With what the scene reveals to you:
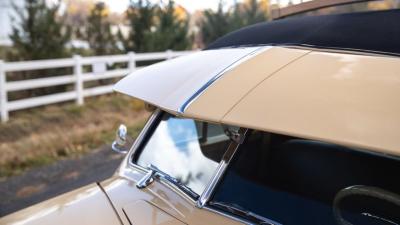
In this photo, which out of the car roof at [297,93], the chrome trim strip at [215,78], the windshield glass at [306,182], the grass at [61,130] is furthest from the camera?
the grass at [61,130]

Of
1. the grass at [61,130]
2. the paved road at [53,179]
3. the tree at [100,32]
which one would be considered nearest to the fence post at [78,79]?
the grass at [61,130]

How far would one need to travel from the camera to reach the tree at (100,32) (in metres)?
11.1

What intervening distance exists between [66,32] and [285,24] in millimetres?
8295

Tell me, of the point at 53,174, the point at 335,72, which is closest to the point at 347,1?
the point at 335,72

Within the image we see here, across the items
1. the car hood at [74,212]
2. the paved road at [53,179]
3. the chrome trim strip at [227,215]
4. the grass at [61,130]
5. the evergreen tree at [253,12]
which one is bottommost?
A: the paved road at [53,179]

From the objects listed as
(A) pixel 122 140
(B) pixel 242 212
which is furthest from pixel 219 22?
(B) pixel 242 212

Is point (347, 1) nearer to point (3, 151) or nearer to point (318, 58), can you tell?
point (318, 58)

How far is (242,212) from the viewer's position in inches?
61.6

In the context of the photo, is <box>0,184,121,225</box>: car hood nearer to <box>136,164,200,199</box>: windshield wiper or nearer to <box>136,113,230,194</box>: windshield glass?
<box>136,164,200,199</box>: windshield wiper

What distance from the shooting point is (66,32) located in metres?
9.34

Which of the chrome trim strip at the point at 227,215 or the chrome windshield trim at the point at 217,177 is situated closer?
the chrome trim strip at the point at 227,215

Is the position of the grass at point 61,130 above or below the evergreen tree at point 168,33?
below

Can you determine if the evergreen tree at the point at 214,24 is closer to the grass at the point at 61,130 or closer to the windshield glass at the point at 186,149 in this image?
the grass at the point at 61,130

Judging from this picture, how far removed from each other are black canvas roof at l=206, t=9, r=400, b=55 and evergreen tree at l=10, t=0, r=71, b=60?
7866 millimetres
